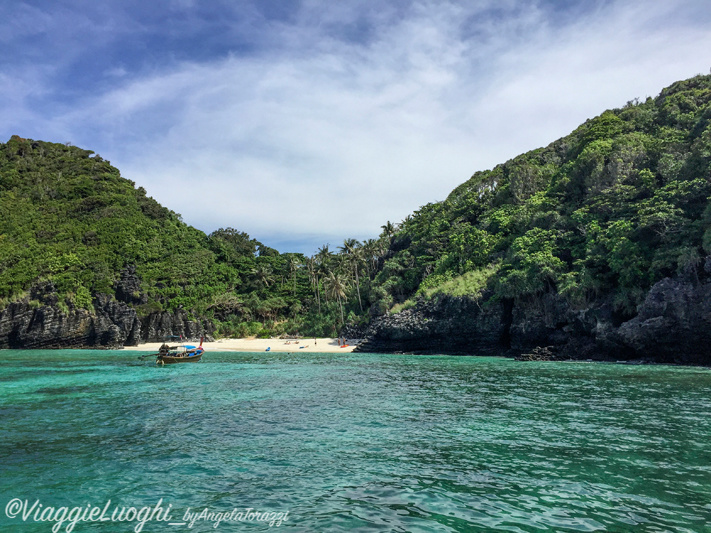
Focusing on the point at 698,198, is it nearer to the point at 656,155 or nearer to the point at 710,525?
the point at 656,155

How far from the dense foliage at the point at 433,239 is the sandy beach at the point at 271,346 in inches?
219

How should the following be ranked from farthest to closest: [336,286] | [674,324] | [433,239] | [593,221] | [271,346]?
[336,286]
[433,239]
[271,346]
[593,221]
[674,324]

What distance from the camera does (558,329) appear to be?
46531 millimetres

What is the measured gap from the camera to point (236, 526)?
7.48 metres

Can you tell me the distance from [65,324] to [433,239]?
5996 cm

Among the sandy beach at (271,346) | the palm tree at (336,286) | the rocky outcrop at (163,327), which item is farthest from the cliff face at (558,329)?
the rocky outcrop at (163,327)

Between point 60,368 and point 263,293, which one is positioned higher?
point 263,293

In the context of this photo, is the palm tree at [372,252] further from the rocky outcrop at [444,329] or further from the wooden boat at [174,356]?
the wooden boat at [174,356]

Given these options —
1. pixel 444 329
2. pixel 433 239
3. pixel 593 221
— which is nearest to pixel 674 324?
pixel 593 221

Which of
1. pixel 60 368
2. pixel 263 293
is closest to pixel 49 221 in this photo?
pixel 263 293

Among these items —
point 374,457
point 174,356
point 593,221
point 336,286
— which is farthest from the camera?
point 336,286

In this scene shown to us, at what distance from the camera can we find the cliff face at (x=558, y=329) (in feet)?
113

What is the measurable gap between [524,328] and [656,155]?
2539 cm

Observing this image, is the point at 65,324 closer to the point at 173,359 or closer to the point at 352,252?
the point at 173,359
